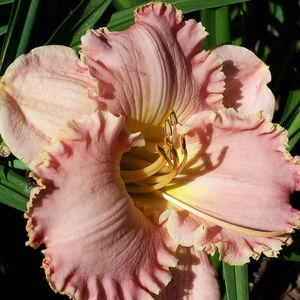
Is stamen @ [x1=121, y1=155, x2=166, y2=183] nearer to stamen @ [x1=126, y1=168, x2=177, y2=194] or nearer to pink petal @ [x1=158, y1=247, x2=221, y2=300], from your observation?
stamen @ [x1=126, y1=168, x2=177, y2=194]

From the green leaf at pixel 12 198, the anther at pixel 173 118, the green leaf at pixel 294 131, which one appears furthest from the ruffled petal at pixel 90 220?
the green leaf at pixel 294 131

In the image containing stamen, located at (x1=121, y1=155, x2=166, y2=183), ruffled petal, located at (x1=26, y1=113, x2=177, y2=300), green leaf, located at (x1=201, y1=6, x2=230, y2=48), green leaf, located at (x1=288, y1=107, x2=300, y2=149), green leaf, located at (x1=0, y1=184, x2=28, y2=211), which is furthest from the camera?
green leaf, located at (x1=288, y1=107, x2=300, y2=149)

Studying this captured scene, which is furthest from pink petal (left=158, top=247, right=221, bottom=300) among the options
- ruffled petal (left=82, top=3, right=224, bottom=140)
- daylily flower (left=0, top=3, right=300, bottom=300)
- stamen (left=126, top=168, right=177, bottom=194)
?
ruffled petal (left=82, top=3, right=224, bottom=140)

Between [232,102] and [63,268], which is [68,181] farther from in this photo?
[232,102]

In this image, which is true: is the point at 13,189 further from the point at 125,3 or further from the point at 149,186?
the point at 125,3

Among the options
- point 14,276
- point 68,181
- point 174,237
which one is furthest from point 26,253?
point 68,181

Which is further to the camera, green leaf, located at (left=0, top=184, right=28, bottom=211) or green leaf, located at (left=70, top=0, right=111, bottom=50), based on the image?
green leaf, located at (left=70, top=0, right=111, bottom=50)

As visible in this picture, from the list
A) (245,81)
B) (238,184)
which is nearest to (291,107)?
(245,81)
